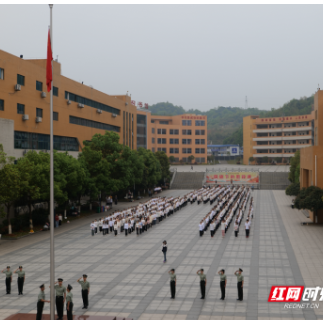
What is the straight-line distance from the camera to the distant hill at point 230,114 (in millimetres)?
110938

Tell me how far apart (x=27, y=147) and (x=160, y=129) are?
60150mm

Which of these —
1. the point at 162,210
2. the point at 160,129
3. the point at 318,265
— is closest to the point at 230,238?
the point at 318,265

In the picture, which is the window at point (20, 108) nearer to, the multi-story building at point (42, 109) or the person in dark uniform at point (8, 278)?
the multi-story building at point (42, 109)

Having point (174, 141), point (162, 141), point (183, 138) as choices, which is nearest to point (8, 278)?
point (162, 141)

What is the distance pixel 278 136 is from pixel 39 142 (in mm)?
66076

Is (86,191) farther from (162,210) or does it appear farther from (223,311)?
(223,311)

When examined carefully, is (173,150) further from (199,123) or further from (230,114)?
(230,114)

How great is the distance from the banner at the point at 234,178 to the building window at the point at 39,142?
28.1 m

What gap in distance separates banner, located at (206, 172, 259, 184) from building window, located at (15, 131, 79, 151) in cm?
2810

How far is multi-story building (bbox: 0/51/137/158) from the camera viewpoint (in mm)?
28781

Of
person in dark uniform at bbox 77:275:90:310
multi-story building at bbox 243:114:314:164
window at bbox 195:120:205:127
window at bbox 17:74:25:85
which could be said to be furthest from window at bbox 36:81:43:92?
multi-story building at bbox 243:114:314:164

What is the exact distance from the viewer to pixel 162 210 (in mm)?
30531

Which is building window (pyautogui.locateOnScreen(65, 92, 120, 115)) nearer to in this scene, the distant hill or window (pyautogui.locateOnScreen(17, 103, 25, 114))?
window (pyautogui.locateOnScreen(17, 103, 25, 114))

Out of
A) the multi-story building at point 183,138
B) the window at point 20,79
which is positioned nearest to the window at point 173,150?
the multi-story building at point 183,138
